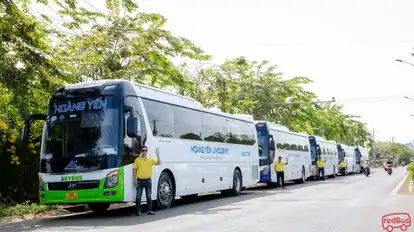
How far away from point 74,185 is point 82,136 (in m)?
1.19

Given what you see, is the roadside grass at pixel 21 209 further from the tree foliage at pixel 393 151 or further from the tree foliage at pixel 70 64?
the tree foliage at pixel 393 151

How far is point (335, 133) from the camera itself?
6138 centimetres

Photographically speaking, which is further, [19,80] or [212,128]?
[212,128]

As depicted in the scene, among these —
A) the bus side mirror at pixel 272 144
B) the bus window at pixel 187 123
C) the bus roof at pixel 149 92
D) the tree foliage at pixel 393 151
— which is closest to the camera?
the bus roof at pixel 149 92

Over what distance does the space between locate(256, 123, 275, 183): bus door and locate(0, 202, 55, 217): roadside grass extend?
524 inches

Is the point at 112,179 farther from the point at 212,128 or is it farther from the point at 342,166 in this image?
the point at 342,166

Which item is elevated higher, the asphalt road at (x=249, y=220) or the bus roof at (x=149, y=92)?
the bus roof at (x=149, y=92)

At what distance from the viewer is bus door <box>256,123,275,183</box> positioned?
27.2 m

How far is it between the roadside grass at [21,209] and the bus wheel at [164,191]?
330 centimetres

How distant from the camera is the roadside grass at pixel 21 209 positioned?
47.2ft

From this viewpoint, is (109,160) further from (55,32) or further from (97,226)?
(55,32)

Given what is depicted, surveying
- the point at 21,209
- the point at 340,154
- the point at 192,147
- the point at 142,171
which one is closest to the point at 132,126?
the point at 142,171

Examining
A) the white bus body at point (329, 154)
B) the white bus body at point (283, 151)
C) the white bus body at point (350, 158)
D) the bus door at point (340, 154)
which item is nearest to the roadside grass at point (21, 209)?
the white bus body at point (283, 151)

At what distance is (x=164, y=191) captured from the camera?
50.8 ft
